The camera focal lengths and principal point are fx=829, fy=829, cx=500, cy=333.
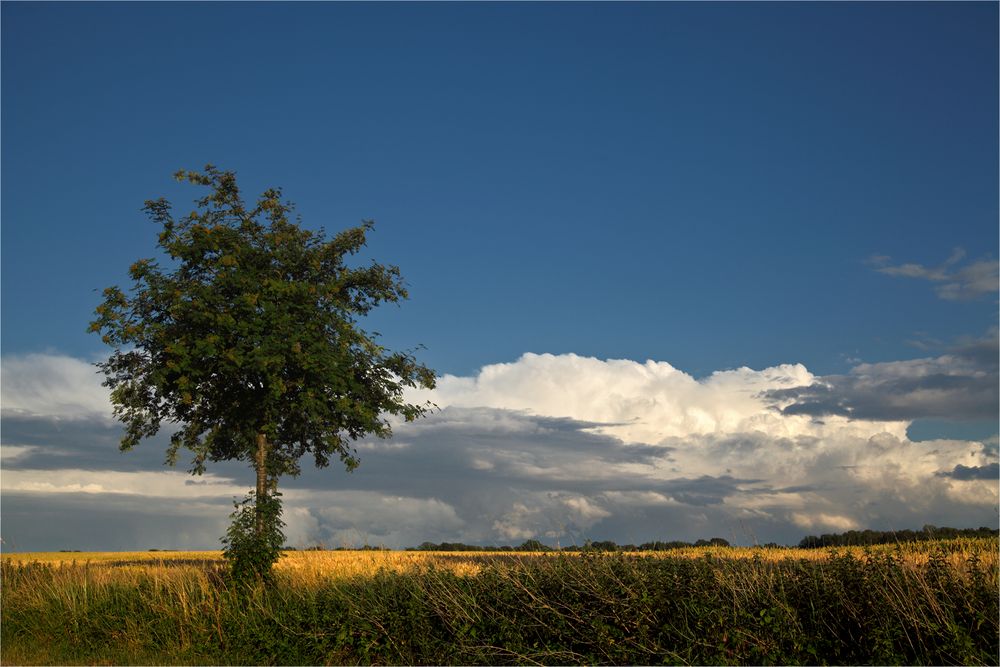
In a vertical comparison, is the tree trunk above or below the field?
above

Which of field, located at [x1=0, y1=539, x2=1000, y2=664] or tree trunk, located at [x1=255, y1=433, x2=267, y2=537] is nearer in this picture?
field, located at [x1=0, y1=539, x2=1000, y2=664]

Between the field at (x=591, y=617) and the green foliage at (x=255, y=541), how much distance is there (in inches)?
44.8

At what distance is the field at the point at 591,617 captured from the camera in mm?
11797

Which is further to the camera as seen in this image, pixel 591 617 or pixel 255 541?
pixel 255 541

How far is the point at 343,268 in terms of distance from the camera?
30.1m

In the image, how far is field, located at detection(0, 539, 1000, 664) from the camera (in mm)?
11797

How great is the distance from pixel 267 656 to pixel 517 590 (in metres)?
6.01

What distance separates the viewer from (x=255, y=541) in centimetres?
2189

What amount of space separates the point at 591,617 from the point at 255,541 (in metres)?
11.6

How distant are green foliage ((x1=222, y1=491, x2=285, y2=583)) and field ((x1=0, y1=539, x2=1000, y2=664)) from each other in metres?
1.14

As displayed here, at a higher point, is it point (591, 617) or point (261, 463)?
point (261, 463)

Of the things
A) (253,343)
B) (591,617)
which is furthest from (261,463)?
(591,617)

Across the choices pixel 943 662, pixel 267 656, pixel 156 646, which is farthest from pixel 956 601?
pixel 156 646

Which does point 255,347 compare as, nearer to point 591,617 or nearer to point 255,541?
point 255,541
